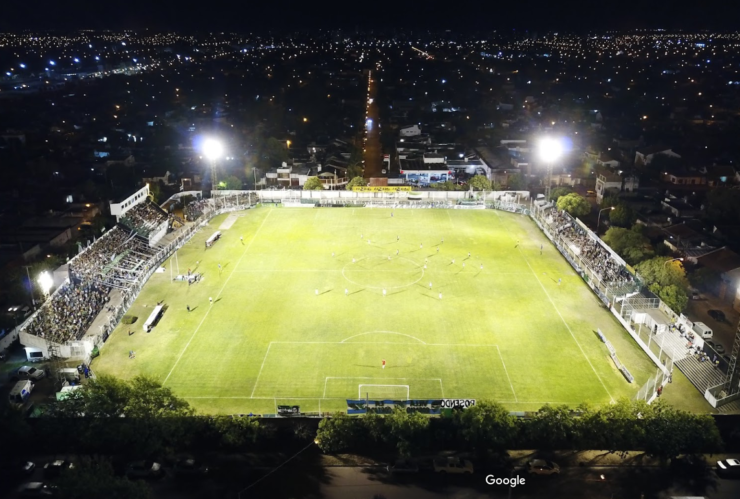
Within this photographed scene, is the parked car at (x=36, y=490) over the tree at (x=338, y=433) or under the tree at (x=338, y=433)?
under

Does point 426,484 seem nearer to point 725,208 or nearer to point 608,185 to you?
point 725,208

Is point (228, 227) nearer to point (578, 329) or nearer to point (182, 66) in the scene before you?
point (578, 329)

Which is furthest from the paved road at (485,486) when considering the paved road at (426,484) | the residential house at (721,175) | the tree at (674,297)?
the residential house at (721,175)

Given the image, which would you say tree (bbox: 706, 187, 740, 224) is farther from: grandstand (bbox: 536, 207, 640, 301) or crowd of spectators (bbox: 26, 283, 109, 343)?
crowd of spectators (bbox: 26, 283, 109, 343)

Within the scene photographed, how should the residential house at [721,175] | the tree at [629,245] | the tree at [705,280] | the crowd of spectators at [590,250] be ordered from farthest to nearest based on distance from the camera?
1. the residential house at [721,175]
2. the tree at [629,245]
3. the tree at [705,280]
4. the crowd of spectators at [590,250]

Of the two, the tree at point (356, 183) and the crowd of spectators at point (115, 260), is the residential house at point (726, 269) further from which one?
the crowd of spectators at point (115, 260)

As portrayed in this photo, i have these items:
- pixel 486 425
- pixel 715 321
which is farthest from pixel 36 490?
pixel 715 321
